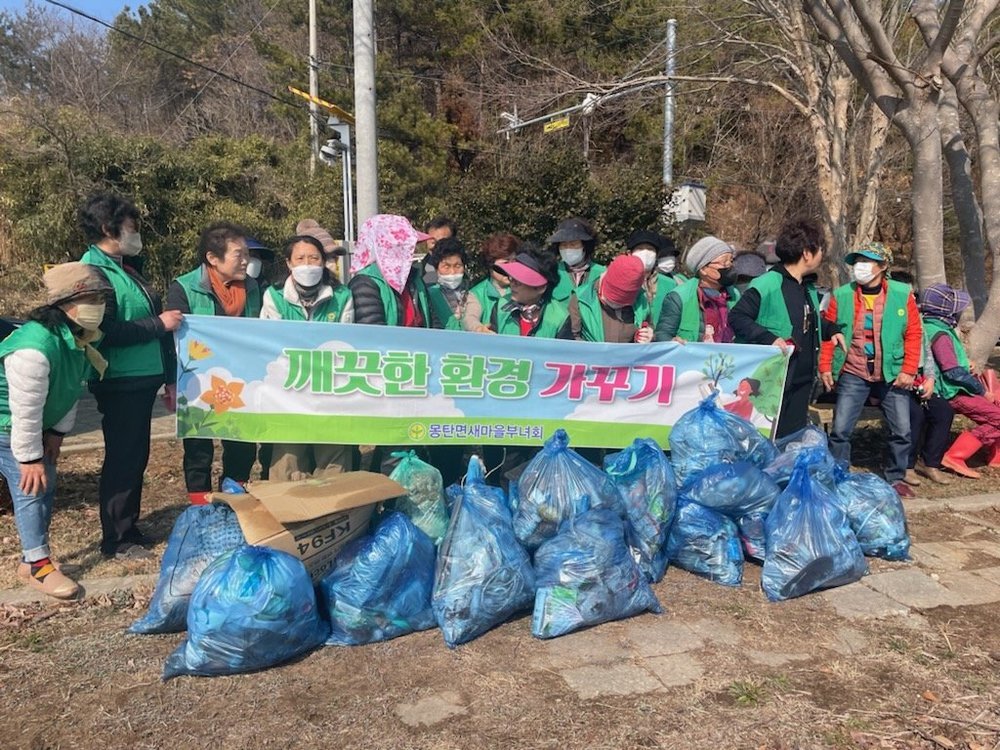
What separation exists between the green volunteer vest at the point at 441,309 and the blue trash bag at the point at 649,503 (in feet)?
4.72

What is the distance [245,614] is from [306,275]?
1809 mm

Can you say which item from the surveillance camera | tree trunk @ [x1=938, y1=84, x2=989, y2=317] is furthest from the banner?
the surveillance camera

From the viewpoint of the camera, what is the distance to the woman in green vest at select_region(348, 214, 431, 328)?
13.2 feet

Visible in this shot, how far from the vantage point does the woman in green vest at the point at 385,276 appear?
404 cm

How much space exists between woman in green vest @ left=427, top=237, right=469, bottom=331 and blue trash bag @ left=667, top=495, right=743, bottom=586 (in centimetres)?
178

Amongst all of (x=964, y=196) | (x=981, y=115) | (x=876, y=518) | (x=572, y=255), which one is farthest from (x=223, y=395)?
(x=964, y=196)

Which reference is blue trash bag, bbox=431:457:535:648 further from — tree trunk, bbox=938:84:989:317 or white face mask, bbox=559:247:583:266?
tree trunk, bbox=938:84:989:317

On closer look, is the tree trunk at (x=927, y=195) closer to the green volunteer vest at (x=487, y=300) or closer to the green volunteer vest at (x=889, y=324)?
the green volunteer vest at (x=889, y=324)

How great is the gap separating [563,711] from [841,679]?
45.4 inches

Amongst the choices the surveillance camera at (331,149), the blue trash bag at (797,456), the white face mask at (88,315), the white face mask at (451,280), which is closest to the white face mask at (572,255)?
the white face mask at (451,280)

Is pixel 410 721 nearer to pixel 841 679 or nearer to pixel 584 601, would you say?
pixel 584 601

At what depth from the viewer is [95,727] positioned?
2.53 metres

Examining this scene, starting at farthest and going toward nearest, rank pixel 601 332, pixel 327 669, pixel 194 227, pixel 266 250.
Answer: pixel 194 227 < pixel 266 250 < pixel 601 332 < pixel 327 669

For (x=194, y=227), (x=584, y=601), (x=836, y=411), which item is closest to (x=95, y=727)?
(x=584, y=601)
